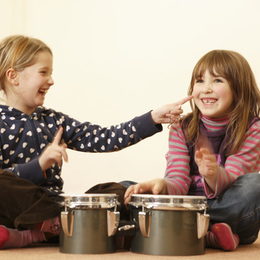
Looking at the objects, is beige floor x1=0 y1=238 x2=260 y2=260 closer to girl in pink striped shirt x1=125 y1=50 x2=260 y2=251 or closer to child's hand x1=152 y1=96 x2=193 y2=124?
girl in pink striped shirt x1=125 y1=50 x2=260 y2=251

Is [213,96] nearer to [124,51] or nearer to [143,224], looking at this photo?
[143,224]

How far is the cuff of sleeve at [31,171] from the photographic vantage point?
1.77 meters

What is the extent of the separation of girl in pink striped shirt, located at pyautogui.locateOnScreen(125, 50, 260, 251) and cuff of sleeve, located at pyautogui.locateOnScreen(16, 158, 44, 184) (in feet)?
0.89

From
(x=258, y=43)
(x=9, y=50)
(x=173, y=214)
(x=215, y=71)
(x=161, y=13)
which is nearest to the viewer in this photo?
(x=173, y=214)

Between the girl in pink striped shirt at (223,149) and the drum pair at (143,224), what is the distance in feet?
0.44

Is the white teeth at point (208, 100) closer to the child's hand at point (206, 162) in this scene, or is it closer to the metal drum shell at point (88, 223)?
the child's hand at point (206, 162)

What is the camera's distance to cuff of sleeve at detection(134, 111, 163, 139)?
200 cm

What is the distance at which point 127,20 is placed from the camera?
321 centimetres

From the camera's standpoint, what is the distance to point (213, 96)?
1.95 meters

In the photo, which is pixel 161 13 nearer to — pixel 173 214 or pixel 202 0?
pixel 202 0

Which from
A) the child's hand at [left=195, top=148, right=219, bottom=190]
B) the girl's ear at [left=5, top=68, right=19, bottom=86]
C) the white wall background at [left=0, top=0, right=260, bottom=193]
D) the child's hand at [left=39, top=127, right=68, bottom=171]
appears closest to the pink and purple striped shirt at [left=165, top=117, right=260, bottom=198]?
the child's hand at [left=195, top=148, right=219, bottom=190]

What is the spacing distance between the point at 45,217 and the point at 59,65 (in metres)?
1.77

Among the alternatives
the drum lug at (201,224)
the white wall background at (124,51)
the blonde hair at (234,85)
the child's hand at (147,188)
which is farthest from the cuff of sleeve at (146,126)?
the white wall background at (124,51)

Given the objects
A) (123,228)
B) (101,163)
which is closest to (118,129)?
(123,228)
